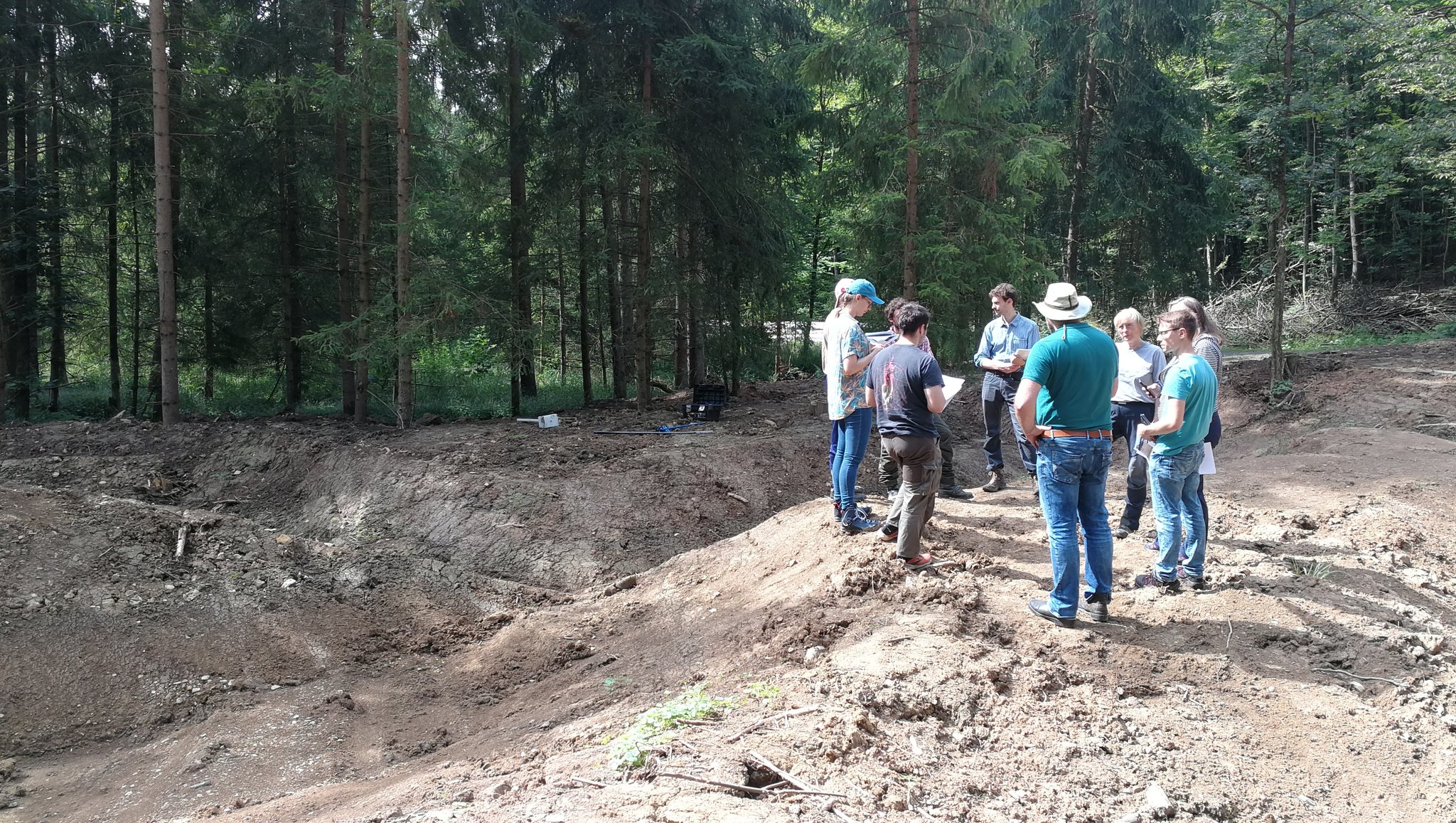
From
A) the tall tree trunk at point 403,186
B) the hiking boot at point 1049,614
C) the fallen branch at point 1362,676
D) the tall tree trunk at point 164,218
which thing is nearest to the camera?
the fallen branch at point 1362,676

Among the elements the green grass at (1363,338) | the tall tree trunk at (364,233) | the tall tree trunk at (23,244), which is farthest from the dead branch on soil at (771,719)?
the green grass at (1363,338)

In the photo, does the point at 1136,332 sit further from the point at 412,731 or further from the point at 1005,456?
the point at 1005,456

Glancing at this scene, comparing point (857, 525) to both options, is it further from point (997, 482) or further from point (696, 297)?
point (696, 297)

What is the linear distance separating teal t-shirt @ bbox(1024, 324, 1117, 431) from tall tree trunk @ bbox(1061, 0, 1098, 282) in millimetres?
16493

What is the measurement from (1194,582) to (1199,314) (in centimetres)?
178

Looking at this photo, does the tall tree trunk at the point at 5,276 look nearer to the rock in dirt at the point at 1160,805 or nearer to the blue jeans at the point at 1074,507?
the blue jeans at the point at 1074,507

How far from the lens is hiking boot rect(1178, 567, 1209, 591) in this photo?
5434 millimetres

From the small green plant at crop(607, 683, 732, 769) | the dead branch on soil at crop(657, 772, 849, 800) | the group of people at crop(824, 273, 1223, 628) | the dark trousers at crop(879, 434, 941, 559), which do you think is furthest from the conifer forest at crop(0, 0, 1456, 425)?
the dead branch on soil at crop(657, 772, 849, 800)

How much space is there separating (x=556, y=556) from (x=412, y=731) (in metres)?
3.49

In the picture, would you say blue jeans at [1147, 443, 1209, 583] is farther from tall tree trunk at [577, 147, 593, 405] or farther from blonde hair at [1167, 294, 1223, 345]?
tall tree trunk at [577, 147, 593, 405]

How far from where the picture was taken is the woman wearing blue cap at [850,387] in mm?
6402

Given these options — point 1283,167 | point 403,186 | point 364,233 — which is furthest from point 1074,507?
point 364,233

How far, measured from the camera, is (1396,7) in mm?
21516

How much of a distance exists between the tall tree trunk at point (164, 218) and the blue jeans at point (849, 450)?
39.6 feet
